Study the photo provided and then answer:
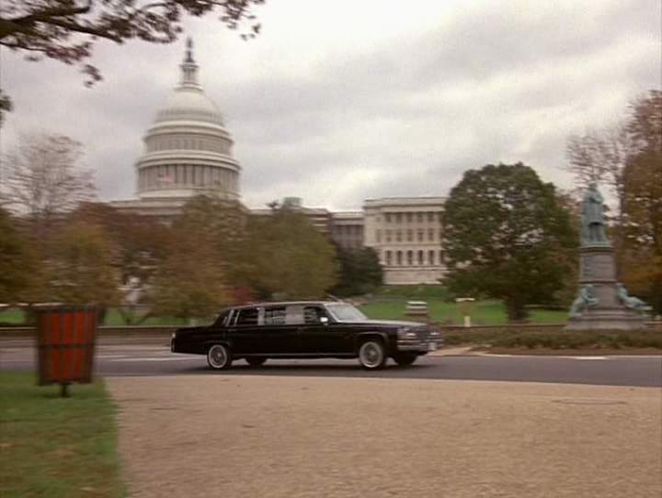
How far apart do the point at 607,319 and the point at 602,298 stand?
3.09 ft

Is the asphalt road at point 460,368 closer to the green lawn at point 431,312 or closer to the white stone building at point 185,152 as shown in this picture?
the green lawn at point 431,312

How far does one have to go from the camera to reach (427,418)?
10.8 m

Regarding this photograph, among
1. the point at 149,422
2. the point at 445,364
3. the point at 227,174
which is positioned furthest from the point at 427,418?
the point at 227,174

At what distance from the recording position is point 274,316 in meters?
20.3

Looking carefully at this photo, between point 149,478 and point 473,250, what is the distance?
55.3 meters

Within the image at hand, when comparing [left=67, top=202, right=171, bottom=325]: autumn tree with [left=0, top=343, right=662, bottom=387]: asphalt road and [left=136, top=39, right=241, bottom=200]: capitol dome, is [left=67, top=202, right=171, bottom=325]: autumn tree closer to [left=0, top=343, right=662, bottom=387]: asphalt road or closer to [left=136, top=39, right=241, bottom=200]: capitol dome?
[left=0, top=343, right=662, bottom=387]: asphalt road

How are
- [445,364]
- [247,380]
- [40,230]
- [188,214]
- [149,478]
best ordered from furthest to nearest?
1. [188,214]
2. [40,230]
3. [445,364]
4. [247,380]
5. [149,478]

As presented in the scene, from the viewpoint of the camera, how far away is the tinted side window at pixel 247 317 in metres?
20.5

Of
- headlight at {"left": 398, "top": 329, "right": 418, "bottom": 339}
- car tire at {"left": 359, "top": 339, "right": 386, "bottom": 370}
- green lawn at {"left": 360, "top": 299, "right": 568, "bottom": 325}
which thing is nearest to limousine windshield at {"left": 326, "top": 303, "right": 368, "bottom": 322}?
car tire at {"left": 359, "top": 339, "right": 386, "bottom": 370}

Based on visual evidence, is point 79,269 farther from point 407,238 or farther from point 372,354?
point 407,238

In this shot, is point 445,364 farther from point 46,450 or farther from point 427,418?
point 46,450

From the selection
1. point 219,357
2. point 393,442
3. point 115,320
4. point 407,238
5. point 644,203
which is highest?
point 407,238

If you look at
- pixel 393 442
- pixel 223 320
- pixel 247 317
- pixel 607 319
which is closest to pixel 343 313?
pixel 247 317

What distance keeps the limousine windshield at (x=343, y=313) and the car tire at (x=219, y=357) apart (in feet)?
8.25
